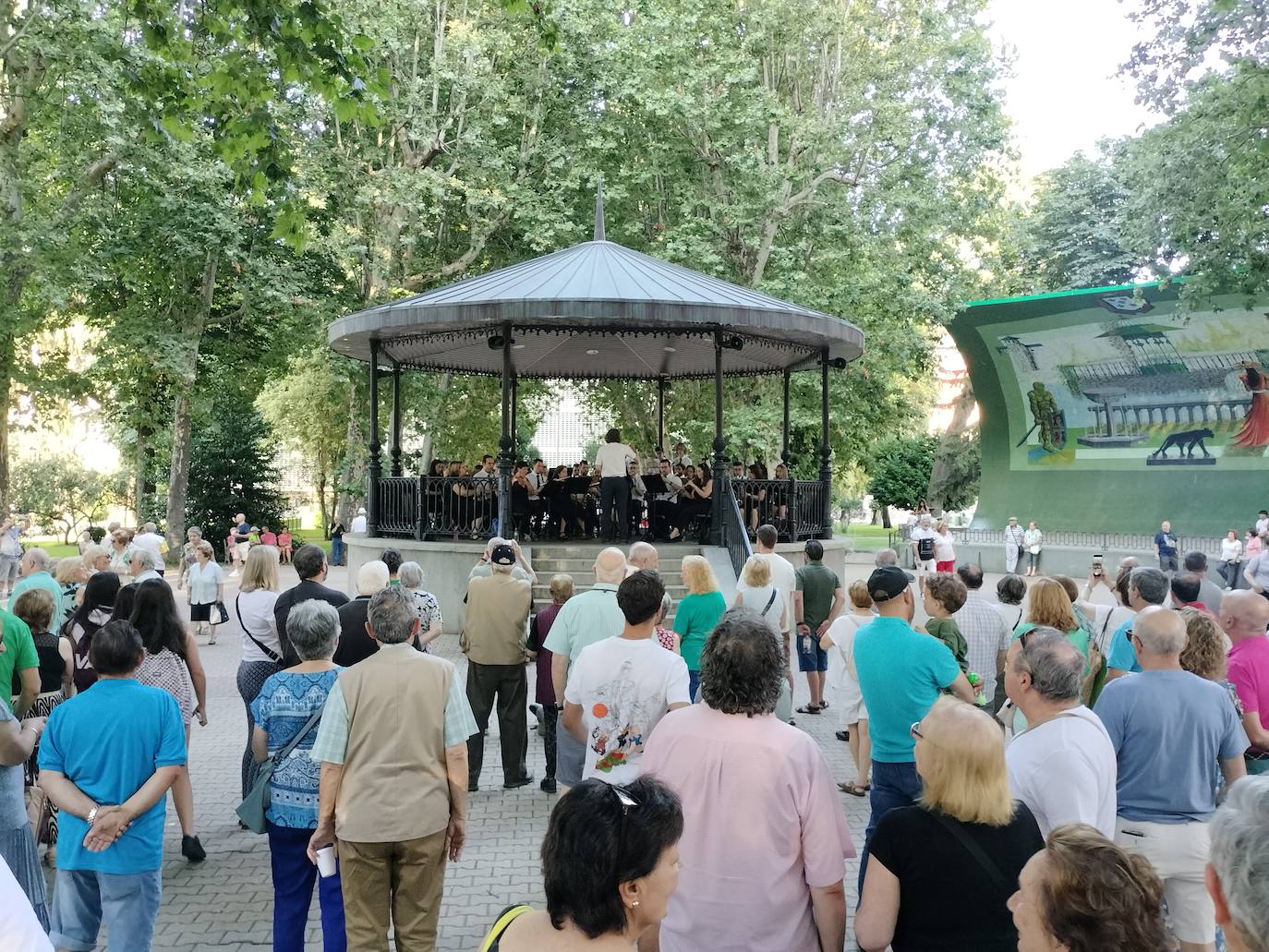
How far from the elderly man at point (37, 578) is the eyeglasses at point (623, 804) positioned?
15.4 feet

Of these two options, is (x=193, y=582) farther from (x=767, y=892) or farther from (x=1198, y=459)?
(x=1198, y=459)

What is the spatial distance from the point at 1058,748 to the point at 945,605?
2.44 meters

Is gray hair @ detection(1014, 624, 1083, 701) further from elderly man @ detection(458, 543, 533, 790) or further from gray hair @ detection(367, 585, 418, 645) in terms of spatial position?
elderly man @ detection(458, 543, 533, 790)

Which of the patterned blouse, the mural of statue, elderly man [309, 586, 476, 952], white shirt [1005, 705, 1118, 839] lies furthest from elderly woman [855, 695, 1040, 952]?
the mural of statue

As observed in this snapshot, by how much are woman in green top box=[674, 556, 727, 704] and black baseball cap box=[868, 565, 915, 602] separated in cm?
182

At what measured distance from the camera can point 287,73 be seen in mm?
7336

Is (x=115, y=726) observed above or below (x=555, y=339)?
below

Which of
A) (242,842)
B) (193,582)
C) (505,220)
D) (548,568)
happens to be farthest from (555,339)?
(242,842)

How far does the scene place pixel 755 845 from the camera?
3.07m

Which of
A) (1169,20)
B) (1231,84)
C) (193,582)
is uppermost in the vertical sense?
(1169,20)

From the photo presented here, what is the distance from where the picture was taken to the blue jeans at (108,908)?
13.1 ft

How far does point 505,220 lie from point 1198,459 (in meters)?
19.5

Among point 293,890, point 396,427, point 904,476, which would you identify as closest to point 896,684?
point 293,890

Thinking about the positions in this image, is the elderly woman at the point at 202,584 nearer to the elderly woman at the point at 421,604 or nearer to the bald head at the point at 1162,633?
the elderly woman at the point at 421,604
